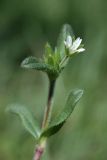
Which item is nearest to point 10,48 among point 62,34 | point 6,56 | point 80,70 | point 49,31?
point 6,56

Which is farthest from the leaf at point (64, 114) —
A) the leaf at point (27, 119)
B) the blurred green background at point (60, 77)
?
the blurred green background at point (60, 77)

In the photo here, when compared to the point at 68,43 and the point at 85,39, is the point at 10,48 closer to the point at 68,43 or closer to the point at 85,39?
the point at 85,39

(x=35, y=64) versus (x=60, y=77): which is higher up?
(x=35, y=64)

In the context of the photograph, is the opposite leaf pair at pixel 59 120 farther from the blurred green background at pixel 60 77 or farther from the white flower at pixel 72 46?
the blurred green background at pixel 60 77

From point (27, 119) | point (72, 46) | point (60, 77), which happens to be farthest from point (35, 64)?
point (60, 77)

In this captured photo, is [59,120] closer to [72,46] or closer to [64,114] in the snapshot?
[64,114]

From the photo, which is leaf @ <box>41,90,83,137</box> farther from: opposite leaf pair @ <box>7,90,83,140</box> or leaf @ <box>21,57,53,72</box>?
leaf @ <box>21,57,53,72</box>

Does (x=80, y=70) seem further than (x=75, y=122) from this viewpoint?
Yes
